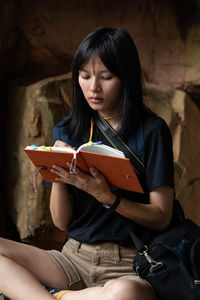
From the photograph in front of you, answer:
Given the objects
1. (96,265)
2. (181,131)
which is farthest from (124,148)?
(181,131)

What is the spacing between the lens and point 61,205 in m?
1.92

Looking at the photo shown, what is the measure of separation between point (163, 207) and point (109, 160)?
337mm

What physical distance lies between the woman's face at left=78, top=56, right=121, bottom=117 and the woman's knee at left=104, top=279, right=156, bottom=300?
668 millimetres

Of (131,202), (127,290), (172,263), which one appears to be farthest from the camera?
(131,202)

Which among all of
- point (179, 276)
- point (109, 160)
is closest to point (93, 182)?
point (109, 160)

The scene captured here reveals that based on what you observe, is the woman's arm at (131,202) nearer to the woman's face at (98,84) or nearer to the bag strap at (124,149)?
the bag strap at (124,149)

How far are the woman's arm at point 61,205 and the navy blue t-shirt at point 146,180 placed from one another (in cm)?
5

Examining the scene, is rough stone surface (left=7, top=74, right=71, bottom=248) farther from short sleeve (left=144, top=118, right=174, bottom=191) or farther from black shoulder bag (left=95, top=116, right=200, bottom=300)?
black shoulder bag (left=95, top=116, right=200, bottom=300)

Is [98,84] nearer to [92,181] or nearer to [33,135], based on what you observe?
[92,181]

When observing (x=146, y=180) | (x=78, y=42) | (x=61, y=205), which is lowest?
(x=61, y=205)

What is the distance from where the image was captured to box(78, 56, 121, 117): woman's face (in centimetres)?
175

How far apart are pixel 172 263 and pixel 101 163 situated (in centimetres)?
42

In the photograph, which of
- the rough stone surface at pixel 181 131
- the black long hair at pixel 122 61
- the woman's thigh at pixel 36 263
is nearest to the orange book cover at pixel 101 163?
the black long hair at pixel 122 61

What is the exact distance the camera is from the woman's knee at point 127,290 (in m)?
1.47
